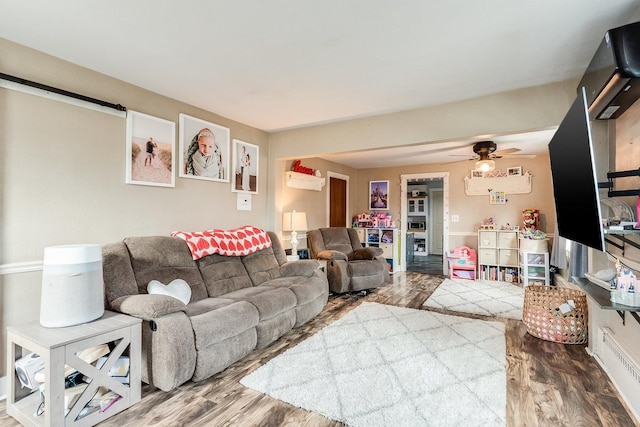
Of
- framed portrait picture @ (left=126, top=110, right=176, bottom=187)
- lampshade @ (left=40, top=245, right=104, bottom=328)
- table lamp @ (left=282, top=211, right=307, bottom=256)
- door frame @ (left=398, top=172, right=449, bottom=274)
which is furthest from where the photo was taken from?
door frame @ (left=398, top=172, right=449, bottom=274)

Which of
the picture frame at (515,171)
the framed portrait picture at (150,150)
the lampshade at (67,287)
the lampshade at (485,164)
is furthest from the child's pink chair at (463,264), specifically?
the lampshade at (67,287)

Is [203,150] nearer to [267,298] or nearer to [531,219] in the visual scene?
[267,298]

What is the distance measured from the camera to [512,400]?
194 centimetres

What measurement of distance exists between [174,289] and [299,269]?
146 cm

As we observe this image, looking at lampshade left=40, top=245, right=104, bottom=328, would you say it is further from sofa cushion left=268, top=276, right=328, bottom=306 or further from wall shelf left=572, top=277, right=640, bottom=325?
wall shelf left=572, top=277, right=640, bottom=325

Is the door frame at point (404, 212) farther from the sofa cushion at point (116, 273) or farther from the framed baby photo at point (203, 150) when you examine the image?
the sofa cushion at point (116, 273)

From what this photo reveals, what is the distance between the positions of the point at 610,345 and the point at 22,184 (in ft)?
14.3

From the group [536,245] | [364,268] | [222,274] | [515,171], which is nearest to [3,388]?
[222,274]

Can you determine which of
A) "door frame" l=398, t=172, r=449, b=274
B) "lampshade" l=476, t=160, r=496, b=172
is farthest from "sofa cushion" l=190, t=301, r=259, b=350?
"door frame" l=398, t=172, r=449, b=274

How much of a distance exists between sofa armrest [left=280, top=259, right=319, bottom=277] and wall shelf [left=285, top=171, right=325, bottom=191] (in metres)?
1.51

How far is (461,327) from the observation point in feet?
10.4

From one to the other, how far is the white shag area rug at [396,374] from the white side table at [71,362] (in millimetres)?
751

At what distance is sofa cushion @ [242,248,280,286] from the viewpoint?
342 cm

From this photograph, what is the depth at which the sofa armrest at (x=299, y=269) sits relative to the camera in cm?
362
